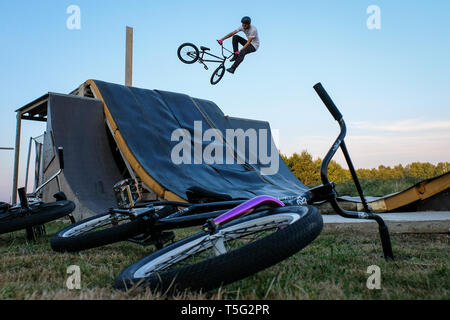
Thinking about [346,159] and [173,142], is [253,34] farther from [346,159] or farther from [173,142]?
[346,159]

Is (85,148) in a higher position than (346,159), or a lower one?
higher

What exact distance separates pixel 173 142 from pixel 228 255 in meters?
5.24

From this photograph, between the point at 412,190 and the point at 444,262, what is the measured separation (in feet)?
6.47

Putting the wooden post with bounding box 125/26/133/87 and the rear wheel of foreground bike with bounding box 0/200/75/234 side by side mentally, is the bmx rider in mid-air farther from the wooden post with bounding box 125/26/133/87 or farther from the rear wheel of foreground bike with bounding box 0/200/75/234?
the rear wheel of foreground bike with bounding box 0/200/75/234

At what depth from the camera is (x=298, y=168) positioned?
11.7m

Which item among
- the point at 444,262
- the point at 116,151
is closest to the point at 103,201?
the point at 116,151

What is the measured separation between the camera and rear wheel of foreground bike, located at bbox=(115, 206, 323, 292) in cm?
117

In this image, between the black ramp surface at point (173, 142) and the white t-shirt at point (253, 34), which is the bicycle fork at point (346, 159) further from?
the white t-shirt at point (253, 34)

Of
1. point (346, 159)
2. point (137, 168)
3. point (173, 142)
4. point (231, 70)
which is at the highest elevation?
point (231, 70)

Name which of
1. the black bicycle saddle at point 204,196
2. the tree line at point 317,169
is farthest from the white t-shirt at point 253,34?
the black bicycle saddle at point 204,196

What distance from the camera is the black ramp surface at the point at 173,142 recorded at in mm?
5664

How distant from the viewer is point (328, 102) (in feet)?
6.97

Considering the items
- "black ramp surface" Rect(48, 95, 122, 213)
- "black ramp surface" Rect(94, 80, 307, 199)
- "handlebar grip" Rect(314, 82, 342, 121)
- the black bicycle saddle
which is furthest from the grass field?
"black ramp surface" Rect(48, 95, 122, 213)

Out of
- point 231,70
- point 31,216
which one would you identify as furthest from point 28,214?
point 231,70
